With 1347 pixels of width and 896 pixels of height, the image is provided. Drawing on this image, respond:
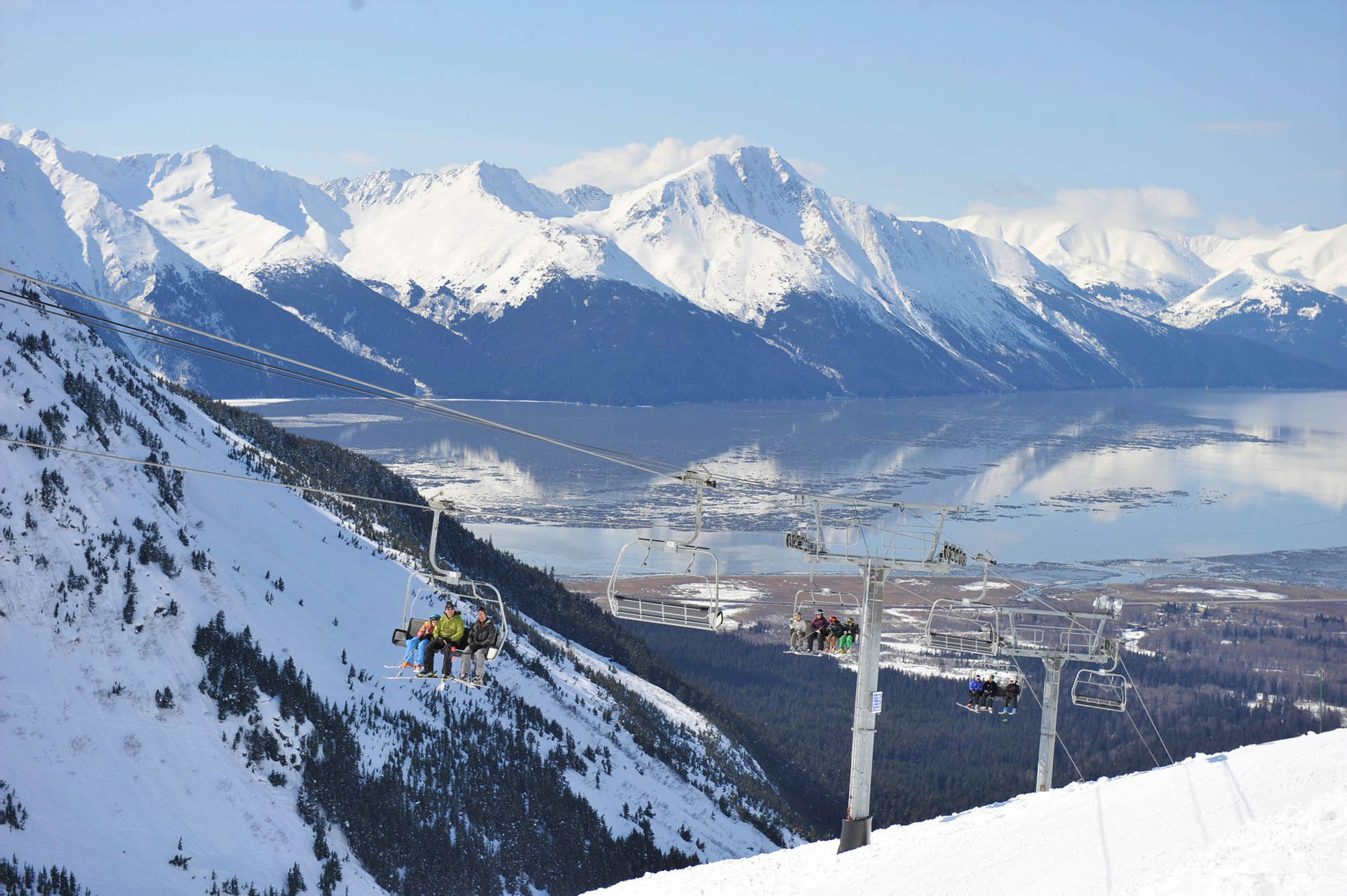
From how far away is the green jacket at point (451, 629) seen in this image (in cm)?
2850

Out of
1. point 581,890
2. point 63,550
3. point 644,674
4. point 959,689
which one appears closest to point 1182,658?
point 959,689

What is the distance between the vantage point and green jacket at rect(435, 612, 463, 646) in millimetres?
28500

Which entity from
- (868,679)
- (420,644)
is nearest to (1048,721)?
(868,679)

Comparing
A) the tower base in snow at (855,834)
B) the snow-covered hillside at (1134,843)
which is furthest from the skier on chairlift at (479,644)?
the tower base in snow at (855,834)

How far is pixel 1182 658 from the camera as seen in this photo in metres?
128

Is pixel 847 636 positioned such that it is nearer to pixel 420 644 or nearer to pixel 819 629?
pixel 819 629

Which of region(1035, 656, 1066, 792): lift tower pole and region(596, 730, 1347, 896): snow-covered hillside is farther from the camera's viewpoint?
region(1035, 656, 1066, 792): lift tower pole

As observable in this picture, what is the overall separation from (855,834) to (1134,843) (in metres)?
9.05

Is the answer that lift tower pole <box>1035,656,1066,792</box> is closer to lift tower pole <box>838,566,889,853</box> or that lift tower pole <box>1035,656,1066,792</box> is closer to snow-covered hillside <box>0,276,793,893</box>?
lift tower pole <box>838,566,889,853</box>

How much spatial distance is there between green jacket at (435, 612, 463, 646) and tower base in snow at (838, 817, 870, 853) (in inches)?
526

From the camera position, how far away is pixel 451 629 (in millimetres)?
28531

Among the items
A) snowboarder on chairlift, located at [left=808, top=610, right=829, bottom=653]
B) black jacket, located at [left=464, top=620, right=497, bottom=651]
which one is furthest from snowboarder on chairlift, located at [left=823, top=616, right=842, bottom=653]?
black jacket, located at [left=464, top=620, right=497, bottom=651]

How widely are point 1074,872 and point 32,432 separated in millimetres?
54622

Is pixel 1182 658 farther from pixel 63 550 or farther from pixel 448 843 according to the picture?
pixel 63 550
